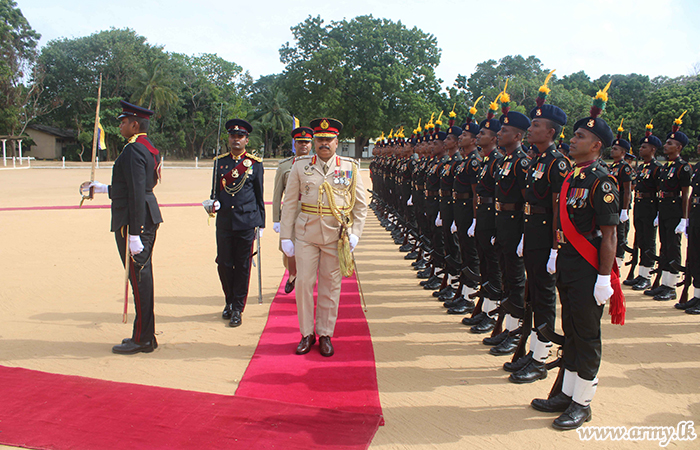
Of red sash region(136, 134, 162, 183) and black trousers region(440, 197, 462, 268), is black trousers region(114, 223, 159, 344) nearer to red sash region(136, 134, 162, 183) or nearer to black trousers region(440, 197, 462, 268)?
red sash region(136, 134, 162, 183)

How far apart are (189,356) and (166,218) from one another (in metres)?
9.46

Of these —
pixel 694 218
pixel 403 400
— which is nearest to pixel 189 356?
pixel 403 400

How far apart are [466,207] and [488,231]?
766mm

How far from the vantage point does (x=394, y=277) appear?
7.85 m

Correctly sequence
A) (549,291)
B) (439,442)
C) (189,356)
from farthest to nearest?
(189,356), (549,291), (439,442)

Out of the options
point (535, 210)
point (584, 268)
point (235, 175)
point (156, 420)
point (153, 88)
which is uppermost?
point (153, 88)

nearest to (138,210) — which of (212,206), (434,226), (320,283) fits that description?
(212,206)

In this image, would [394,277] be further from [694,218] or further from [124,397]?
[124,397]

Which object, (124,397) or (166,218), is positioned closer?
(124,397)

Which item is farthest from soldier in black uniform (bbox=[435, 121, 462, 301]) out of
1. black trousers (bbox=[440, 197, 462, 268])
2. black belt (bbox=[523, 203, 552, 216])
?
black belt (bbox=[523, 203, 552, 216])

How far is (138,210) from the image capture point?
4.37 m

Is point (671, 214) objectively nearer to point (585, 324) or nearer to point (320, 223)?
point (585, 324)

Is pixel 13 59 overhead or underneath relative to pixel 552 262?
overhead

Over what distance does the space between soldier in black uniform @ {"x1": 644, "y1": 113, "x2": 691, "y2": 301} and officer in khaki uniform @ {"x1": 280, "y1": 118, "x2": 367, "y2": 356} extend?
460 cm
